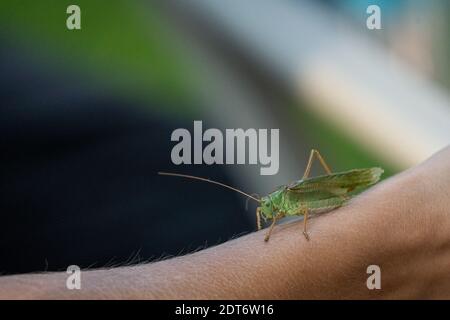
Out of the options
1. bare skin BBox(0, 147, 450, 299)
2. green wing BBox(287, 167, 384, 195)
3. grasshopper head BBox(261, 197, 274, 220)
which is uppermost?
green wing BBox(287, 167, 384, 195)

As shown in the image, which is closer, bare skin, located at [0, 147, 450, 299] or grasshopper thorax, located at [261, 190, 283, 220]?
bare skin, located at [0, 147, 450, 299]

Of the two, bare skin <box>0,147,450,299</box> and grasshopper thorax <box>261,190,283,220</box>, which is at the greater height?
grasshopper thorax <box>261,190,283,220</box>

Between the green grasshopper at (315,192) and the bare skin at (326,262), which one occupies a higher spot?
the green grasshopper at (315,192)

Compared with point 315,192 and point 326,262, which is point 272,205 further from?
point 326,262
